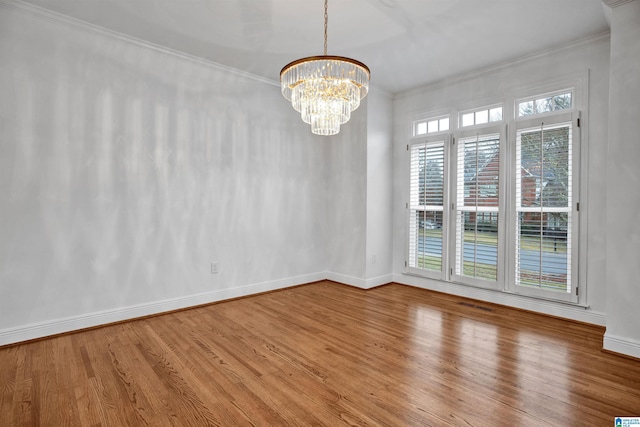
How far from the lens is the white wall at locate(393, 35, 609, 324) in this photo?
333 cm

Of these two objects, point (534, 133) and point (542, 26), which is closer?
point (542, 26)

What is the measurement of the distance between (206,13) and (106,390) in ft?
10.2

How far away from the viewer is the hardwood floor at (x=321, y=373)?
1933 millimetres

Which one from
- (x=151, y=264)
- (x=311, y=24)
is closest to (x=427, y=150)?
(x=311, y=24)

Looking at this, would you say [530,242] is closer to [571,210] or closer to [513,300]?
[571,210]

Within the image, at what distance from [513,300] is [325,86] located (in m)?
3.35

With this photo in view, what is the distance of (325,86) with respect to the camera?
2.40m

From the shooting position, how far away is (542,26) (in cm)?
320

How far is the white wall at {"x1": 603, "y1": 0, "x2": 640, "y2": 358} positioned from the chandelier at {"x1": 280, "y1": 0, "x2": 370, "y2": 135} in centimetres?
218

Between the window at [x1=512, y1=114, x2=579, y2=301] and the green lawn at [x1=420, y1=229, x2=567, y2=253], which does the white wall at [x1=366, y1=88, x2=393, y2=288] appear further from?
the window at [x1=512, y1=114, x2=579, y2=301]

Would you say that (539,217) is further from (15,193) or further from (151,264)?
(15,193)

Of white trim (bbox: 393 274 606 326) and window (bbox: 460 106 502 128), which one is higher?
window (bbox: 460 106 502 128)

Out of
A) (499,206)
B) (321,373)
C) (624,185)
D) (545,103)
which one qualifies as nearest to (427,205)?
(499,206)

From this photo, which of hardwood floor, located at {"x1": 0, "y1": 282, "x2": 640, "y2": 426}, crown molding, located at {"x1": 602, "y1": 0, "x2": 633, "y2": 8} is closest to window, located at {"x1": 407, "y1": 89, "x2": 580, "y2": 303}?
hardwood floor, located at {"x1": 0, "y1": 282, "x2": 640, "y2": 426}
